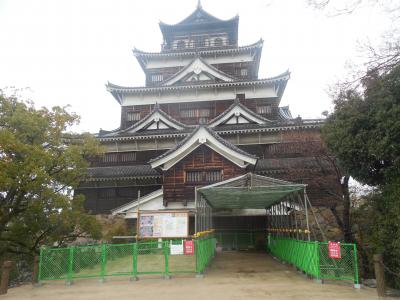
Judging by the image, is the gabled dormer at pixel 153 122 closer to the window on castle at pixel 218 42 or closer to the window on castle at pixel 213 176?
the window on castle at pixel 213 176

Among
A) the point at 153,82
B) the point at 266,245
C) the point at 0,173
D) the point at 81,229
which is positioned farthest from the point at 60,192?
the point at 153,82

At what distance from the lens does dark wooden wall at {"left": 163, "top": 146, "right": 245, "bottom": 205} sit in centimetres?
1702

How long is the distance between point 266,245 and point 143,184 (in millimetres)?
8590

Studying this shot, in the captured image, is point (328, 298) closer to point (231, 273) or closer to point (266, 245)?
point (231, 273)

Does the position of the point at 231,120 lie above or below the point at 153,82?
below

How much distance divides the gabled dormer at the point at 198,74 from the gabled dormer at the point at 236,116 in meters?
3.88

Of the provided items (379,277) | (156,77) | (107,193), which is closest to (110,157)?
(107,193)

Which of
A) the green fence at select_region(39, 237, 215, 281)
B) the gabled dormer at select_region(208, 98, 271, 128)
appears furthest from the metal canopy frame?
the gabled dormer at select_region(208, 98, 271, 128)

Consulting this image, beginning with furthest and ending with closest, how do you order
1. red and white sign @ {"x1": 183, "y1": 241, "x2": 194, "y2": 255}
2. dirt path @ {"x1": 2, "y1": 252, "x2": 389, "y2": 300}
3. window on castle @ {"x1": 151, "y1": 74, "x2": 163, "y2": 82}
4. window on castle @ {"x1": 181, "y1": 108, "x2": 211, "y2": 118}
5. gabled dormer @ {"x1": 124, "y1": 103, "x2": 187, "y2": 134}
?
window on castle @ {"x1": 151, "y1": 74, "x2": 163, "y2": 82} → window on castle @ {"x1": 181, "y1": 108, "x2": 211, "y2": 118} → gabled dormer @ {"x1": 124, "y1": 103, "x2": 187, "y2": 134} → red and white sign @ {"x1": 183, "y1": 241, "x2": 194, "y2": 255} → dirt path @ {"x1": 2, "y1": 252, "x2": 389, "y2": 300}

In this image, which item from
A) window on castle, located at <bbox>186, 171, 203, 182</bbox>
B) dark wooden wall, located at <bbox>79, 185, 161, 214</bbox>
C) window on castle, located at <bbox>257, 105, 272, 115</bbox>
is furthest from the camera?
window on castle, located at <bbox>257, 105, 272, 115</bbox>

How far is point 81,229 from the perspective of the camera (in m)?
14.1

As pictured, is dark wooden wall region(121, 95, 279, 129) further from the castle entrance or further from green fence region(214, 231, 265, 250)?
green fence region(214, 231, 265, 250)

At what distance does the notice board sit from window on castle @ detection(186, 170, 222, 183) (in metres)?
5.37

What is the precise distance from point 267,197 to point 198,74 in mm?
16344
